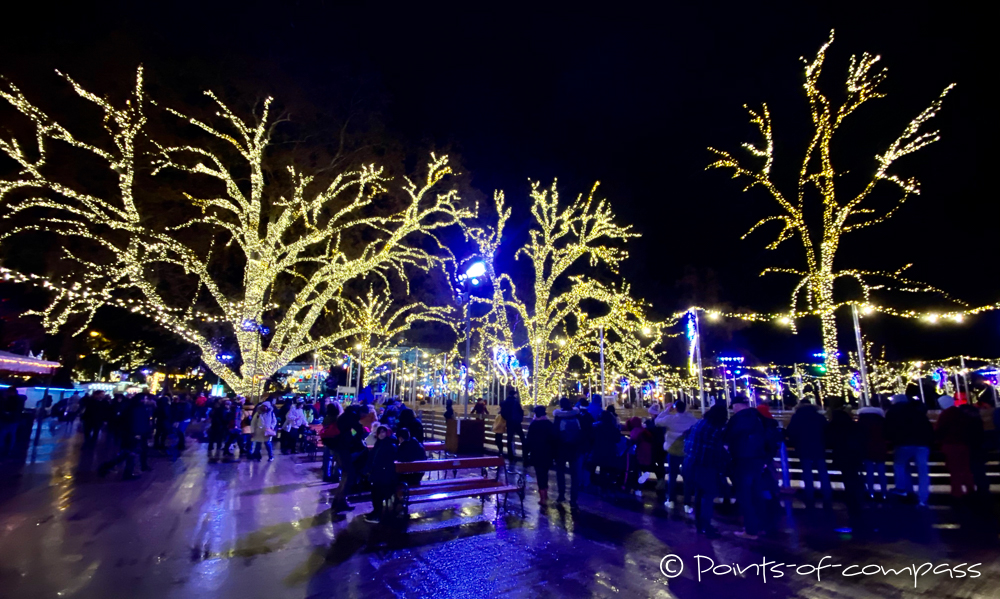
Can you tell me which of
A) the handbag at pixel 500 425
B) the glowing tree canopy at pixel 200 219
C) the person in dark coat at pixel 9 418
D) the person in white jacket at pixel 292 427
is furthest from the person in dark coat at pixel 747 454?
the person in dark coat at pixel 9 418

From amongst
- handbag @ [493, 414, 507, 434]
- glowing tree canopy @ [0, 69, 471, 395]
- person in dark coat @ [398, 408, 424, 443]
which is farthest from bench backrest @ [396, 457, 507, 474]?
glowing tree canopy @ [0, 69, 471, 395]

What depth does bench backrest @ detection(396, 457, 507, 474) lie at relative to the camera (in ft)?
21.6

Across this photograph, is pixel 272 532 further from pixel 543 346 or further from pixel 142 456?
pixel 543 346

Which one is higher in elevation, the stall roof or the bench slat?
the stall roof

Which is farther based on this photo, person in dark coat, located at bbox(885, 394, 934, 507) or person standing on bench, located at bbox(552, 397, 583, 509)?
person standing on bench, located at bbox(552, 397, 583, 509)

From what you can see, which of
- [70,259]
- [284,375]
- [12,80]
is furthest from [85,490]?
[284,375]

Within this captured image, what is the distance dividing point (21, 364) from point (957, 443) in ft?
85.1

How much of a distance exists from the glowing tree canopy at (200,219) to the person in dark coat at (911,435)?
15.5m

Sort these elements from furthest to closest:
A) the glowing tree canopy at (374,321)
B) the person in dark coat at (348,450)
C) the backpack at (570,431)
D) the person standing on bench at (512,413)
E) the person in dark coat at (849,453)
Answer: the glowing tree canopy at (374,321) < the person standing on bench at (512,413) < the backpack at (570,431) < the person in dark coat at (348,450) < the person in dark coat at (849,453)

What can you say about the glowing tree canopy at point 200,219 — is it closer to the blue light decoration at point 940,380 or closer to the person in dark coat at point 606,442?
the person in dark coat at point 606,442

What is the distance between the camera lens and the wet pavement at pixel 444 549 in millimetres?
4164

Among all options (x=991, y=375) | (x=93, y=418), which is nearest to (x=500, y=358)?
(x=93, y=418)

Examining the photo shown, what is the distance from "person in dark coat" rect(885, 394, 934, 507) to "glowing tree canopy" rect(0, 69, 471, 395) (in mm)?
15484

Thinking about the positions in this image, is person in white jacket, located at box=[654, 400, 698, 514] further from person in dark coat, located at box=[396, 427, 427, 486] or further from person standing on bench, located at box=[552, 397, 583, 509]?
person in dark coat, located at box=[396, 427, 427, 486]
